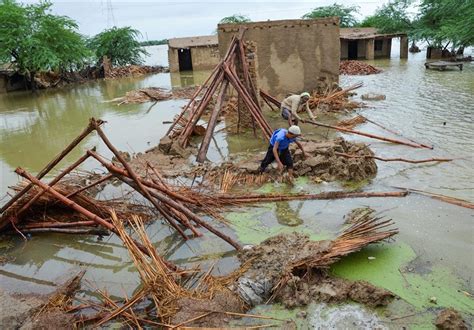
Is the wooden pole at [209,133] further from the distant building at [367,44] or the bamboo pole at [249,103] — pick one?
the distant building at [367,44]

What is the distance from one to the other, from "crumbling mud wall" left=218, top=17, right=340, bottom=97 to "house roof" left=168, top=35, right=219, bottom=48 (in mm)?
18145

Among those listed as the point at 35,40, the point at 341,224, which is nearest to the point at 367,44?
the point at 35,40

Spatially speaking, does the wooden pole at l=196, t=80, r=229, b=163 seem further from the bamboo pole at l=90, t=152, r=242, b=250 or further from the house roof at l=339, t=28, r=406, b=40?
the house roof at l=339, t=28, r=406, b=40

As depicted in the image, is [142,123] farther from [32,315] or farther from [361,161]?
[32,315]

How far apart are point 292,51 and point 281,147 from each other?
298 inches

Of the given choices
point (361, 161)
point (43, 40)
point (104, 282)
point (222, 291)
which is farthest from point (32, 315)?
point (43, 40)

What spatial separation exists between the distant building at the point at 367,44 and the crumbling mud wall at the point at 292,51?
1849 cm

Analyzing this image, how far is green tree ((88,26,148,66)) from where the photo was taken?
3459 cm

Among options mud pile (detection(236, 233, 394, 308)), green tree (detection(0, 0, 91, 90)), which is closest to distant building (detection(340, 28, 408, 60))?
green tree (detection(0, 0, 91, 90))

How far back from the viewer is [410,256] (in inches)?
192

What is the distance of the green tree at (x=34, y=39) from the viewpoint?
21.0 m

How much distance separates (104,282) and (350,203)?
157 inches

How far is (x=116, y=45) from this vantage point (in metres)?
34.9

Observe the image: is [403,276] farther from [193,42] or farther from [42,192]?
[193,42]
